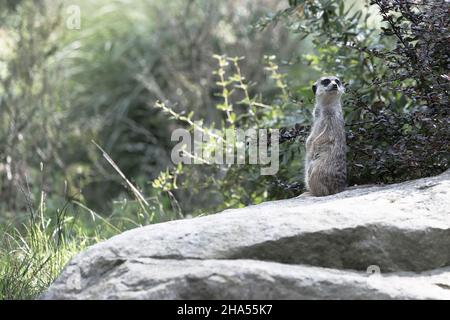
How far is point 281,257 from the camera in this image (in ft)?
10.2

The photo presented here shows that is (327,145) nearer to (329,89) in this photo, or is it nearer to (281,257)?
(329,89)

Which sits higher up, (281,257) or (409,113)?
(409,113)

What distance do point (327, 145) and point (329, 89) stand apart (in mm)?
368

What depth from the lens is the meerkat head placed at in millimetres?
4465

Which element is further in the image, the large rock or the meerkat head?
the meerkat head

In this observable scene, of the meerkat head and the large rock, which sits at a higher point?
the meerkat head

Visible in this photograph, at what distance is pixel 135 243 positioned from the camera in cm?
315

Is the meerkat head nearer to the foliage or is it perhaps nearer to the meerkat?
the meerkat

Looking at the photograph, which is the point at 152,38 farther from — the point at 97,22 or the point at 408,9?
the point at 408,9

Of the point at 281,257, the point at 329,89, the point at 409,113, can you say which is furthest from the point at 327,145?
the point at 281,257

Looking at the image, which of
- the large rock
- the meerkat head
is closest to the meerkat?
the meerkat head
